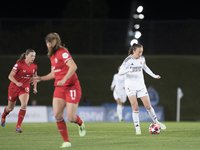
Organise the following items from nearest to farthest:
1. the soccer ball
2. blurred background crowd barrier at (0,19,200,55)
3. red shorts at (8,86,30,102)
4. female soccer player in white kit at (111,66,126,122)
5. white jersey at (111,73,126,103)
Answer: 1. the soccer ball
2. red shorts at (8,86,30,102)
3. female soccer player in white kit at (111,66,126,122)
4. white jersey at (111,73,126,103)
5. blurred background crowd barrier at (0,19,200,55)

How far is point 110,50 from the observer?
27281 millimetres

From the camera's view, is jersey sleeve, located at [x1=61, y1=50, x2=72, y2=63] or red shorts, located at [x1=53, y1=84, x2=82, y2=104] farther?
red shorts, located at [x1=53, y1=84, x2=82, y2=104]

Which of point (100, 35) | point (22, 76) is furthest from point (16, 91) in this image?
point (100, 35)

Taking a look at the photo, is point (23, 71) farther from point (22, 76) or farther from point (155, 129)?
point (155, 129)

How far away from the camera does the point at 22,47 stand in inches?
1054

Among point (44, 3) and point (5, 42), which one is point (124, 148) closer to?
point (5, 42)

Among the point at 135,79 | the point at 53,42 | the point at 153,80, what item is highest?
the point at 53,42

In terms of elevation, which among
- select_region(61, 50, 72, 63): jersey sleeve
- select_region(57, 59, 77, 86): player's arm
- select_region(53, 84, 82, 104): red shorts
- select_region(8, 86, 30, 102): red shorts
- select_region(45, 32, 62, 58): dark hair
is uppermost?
select_region(45, 32, 62, 58): dark hair

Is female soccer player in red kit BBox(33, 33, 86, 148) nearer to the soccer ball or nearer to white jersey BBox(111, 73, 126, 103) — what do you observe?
the soccer ball

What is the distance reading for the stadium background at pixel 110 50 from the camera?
2684 centimetres

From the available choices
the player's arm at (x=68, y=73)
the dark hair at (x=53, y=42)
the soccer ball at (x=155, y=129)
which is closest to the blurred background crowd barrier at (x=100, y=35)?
the soccer ball at (x=155, y=129)

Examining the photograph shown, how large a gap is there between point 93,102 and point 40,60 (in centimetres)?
418

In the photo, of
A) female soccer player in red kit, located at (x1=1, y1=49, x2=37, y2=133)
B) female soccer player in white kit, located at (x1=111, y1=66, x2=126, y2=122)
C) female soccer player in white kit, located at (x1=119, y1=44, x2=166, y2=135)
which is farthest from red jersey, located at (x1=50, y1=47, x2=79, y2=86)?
female soccer player in white kit, located at (x1=111, y1=66, x2=126, y2=122)

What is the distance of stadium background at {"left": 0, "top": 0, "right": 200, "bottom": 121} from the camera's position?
26.8 metres
